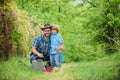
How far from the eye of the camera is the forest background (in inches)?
263

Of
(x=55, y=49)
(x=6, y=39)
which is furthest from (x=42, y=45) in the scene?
(x=6, y=39)

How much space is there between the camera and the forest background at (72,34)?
667 centimetres

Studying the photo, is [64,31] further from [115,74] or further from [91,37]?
[115,74]

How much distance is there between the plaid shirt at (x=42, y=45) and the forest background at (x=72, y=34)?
1.31 ft

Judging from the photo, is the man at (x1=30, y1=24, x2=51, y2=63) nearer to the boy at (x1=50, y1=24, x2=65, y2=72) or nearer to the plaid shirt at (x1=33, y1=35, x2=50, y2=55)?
the plaid shirt at (x1=33, y1=35, x2=50, y2=55)

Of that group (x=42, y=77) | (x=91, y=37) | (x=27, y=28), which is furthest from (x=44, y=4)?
(x=42, y=77)

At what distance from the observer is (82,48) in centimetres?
1384

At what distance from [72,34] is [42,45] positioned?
7058 mm

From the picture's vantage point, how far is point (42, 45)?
875 centimetres

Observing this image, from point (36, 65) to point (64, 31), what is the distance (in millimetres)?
9323

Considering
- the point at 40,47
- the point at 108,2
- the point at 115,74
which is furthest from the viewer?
the point at 108,2

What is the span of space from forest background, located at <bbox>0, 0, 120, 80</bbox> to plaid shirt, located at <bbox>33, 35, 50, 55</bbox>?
399 millimetres

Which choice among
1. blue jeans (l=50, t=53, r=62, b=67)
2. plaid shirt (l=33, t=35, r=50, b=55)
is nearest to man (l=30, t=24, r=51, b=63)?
plaid shirt (l=33, t=35, r=50, b=55)

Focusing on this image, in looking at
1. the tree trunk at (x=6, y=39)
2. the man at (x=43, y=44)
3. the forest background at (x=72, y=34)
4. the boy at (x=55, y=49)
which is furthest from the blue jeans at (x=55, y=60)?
the tree trunk at (x=6, y=39)
